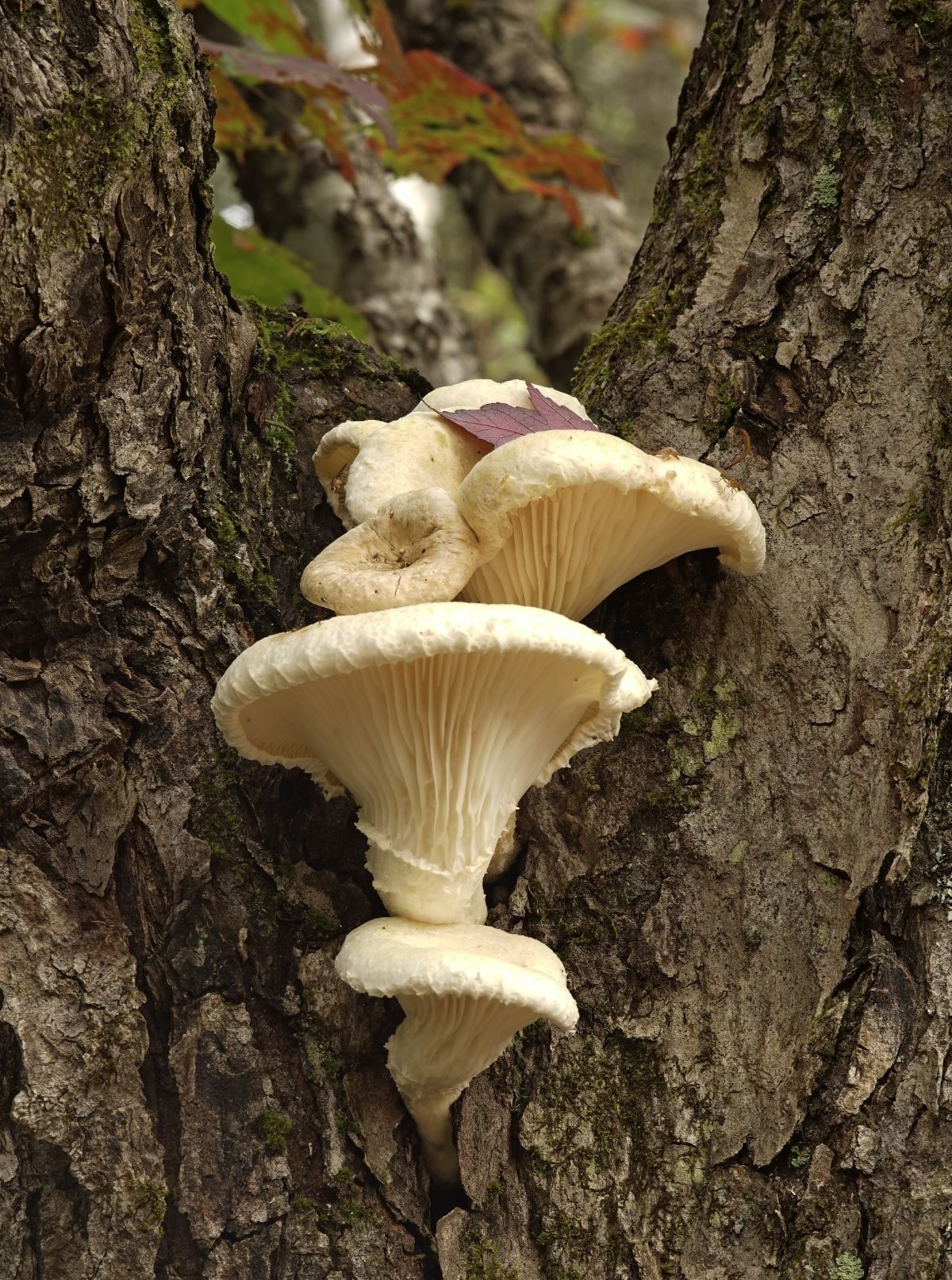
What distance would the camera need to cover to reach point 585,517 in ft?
9.05

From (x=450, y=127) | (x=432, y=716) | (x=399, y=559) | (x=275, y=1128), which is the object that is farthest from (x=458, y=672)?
(x=450, y=127)

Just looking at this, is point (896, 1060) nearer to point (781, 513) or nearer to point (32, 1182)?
point (781, 513)

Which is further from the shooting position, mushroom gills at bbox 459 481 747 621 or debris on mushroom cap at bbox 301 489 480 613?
mushroom gills at bbox 459 481 747 621

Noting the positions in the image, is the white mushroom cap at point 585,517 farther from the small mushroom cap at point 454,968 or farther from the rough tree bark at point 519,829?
the small mushroom cap at point 454,968

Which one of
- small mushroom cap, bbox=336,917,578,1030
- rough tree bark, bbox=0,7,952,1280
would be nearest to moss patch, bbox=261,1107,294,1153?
rough tree bark, bbox=0,7,952,1280

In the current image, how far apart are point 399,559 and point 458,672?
413 millimetres

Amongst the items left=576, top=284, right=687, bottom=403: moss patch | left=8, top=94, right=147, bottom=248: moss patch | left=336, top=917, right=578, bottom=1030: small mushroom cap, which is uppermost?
left=8, top=94, right=147, bottom=248: moss patch

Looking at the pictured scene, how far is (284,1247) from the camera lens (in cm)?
270

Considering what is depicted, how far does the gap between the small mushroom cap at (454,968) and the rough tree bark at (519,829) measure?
44 cm

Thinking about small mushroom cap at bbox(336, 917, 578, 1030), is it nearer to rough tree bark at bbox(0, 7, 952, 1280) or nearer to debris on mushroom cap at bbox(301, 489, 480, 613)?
rough tree bark at bbox(0, 7, 952, 1280)

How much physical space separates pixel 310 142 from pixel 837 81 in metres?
4.32

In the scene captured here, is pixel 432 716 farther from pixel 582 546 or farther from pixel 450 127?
pixel 450 127

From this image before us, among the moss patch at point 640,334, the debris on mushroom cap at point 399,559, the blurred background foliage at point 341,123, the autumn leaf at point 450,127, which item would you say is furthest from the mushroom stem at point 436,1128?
the autumn leaf at point 450,127

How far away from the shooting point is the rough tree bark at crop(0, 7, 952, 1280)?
2.63 m
